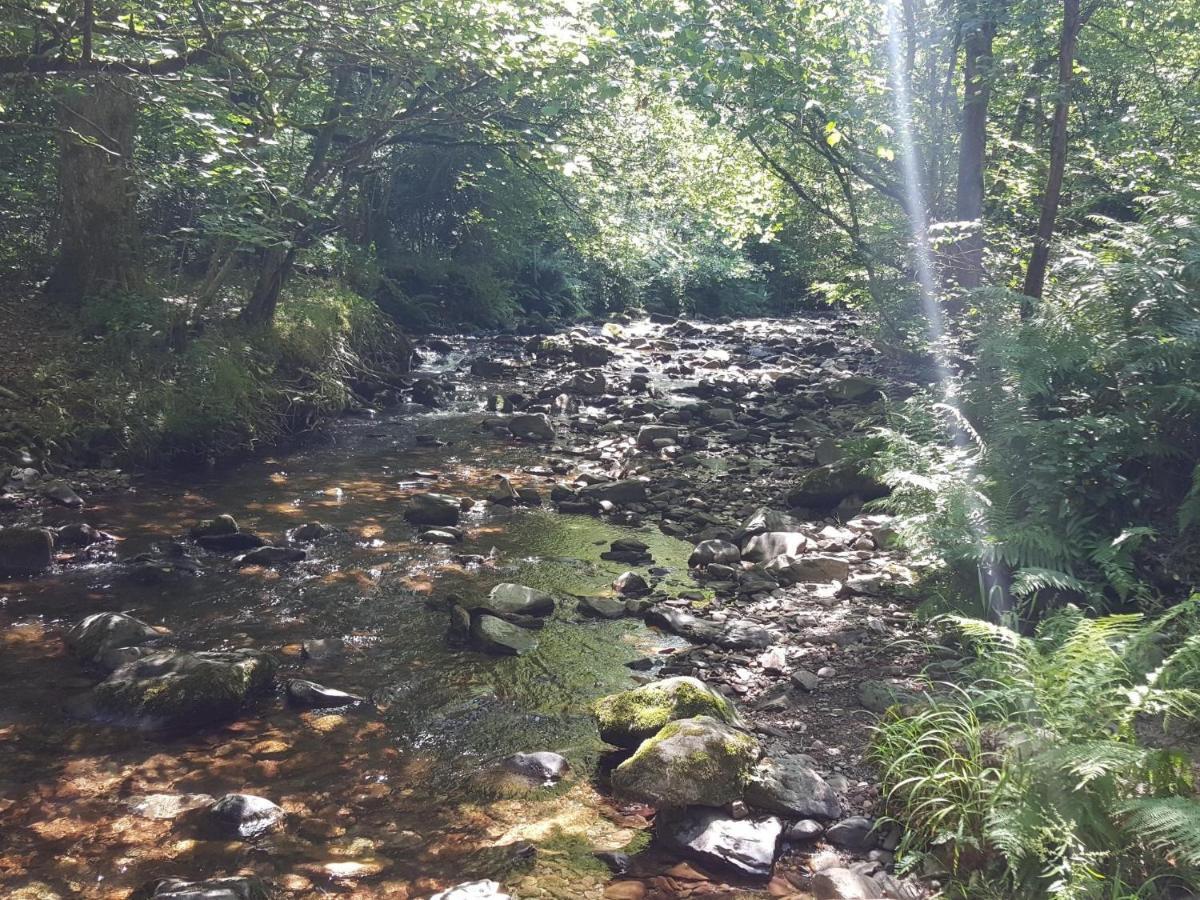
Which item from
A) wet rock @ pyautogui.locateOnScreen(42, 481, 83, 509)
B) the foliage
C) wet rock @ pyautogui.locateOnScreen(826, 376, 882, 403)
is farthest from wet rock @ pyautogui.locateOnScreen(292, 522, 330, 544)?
wet rock @ pyautogui.locateOnScreen(826, 376, 882, 403)

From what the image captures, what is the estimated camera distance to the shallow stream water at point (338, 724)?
3885mm

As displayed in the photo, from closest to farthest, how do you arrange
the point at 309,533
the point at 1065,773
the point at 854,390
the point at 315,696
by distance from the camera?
1. the point at 1065,773
2. the point at 315,696
3. the point at 309,533
4. the point at 854,390

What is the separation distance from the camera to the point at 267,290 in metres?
13.0

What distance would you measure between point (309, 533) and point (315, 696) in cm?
342

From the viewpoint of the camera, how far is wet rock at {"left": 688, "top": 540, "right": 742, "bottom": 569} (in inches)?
319

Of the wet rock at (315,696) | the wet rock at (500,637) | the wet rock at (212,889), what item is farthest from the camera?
the wet rock at (500,637)

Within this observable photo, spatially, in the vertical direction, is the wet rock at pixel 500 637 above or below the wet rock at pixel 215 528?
below

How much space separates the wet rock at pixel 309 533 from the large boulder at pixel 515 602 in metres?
2.27

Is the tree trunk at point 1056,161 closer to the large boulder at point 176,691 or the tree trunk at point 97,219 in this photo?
the large boulder at point 176,691

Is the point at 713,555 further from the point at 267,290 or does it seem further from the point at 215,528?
the point at 267,290

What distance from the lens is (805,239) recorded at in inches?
689

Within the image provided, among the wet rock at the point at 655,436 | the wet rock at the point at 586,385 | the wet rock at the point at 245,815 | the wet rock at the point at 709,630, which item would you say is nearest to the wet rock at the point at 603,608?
the wet rock at the point at 709,630

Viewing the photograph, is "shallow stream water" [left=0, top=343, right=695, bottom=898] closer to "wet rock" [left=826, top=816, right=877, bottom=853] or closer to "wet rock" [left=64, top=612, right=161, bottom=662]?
"wet rock" [left=64, top=612, right=161, bottom=662]

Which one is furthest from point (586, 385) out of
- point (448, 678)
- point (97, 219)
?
point (448, 678)
